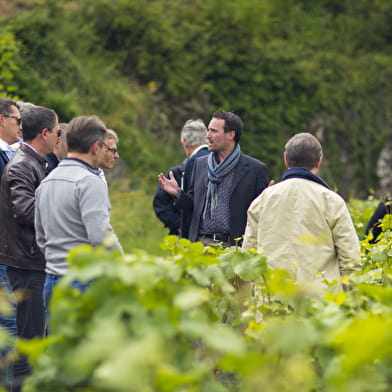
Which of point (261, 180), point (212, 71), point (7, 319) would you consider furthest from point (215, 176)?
point (212, 71)

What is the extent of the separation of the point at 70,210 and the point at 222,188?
2.45 metres

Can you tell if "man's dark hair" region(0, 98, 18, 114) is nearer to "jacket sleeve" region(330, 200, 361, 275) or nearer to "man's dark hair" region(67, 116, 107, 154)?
"man's dark hair" region(67, 116, 107, 154)

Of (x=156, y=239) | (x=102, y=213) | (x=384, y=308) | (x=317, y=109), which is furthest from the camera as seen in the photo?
(x=317, y=109)

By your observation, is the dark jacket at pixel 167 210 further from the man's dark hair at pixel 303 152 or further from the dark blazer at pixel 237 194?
the man's dark hair at pixel 303 152

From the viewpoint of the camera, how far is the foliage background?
1359 centimetres

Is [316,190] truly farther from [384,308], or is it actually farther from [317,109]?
[317,109]

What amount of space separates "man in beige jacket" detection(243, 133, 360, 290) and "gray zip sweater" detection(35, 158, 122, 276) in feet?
3.89

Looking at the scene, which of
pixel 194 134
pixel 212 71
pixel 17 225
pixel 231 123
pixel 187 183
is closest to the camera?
pixel 17 225

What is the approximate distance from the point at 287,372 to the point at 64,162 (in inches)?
89.4

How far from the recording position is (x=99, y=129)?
395cm

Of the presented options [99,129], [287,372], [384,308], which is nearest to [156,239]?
[99,129]

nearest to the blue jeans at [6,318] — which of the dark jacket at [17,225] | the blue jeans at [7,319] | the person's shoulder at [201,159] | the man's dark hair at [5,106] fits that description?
the blue jeans at [7,319]

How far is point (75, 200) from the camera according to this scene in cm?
385

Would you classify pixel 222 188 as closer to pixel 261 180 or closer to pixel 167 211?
pixel 261 180
